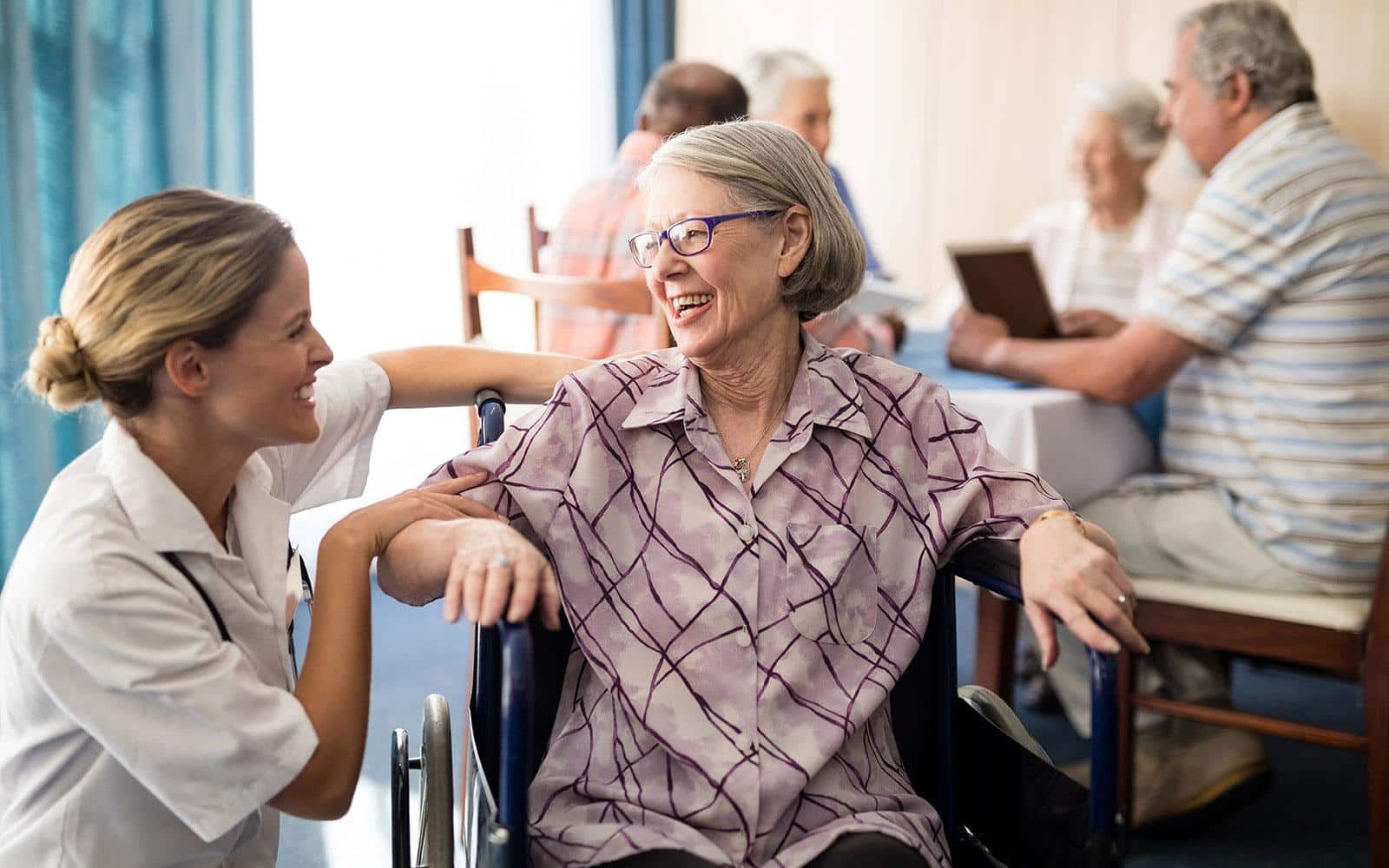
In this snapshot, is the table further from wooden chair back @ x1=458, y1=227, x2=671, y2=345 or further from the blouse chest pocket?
the blouse chest pocket

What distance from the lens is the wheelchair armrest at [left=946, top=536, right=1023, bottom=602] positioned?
124cm

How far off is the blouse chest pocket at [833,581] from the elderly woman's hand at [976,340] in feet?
3.88

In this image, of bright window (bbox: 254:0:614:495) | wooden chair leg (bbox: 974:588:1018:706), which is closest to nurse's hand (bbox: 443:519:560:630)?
wooden chair leg (bbox: 974:588:1018:706)

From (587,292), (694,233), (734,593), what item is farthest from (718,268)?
(587,292)

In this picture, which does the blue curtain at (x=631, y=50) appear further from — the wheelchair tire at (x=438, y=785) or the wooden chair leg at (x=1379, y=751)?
the wheelchair tire at (x=438, y=785)

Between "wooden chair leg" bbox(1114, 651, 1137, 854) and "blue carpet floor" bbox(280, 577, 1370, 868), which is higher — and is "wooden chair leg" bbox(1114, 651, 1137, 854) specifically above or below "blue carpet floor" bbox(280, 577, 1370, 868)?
above

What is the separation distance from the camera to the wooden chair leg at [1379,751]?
192 cm

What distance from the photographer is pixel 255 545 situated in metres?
1.20

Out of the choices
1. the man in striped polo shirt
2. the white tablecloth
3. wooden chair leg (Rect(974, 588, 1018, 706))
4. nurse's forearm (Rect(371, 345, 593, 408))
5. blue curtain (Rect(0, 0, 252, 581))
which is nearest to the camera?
nurse's forearm (Rect(371, 345, 593, 408))

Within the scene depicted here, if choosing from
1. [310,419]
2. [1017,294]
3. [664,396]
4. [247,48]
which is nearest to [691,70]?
[1017,294]

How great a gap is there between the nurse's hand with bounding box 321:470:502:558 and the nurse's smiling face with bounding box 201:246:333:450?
0.09m

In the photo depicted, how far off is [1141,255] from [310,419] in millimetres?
2833

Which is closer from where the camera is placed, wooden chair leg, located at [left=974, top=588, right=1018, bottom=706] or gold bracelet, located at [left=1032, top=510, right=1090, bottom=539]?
gold bracelet, located at [left=1032, top=510, right=1090, bottom=539]

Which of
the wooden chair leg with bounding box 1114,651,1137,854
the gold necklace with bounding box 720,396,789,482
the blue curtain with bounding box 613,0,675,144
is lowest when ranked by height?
the wooden chair leg with bounding box 1114,651,1137,854
